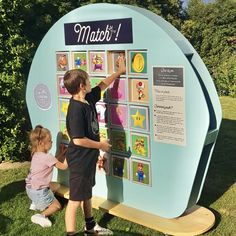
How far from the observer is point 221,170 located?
679 centimetres

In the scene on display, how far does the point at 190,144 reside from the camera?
4332 millimetres

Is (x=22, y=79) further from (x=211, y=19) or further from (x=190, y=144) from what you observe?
(x=211, y=19)

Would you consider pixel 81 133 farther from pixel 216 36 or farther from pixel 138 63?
pixel 216 36

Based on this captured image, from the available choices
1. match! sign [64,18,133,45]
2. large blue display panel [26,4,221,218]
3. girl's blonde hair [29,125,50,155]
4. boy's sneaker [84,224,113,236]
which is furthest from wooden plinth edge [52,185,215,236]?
match! sign [64,18,133,45]

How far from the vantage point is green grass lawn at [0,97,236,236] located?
15.8ft

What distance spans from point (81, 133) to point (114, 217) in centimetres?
146

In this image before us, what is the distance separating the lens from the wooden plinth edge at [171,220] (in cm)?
443

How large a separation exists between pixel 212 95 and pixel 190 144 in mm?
543

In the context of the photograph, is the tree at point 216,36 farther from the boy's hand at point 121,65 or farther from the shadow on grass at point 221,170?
the boy's hand at point 121,65

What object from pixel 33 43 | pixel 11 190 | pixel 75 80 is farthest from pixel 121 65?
pixel 33 43

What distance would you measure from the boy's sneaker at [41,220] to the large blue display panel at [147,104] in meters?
0.77

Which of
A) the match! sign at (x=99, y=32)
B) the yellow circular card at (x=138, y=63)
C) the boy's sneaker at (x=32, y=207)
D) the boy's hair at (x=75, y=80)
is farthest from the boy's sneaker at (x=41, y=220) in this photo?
the match! sign at (x=99, y=32)

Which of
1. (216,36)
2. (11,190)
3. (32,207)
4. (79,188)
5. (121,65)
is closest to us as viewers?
(79,188)

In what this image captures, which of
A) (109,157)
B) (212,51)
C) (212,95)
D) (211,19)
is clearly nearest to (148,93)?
(212,95)
